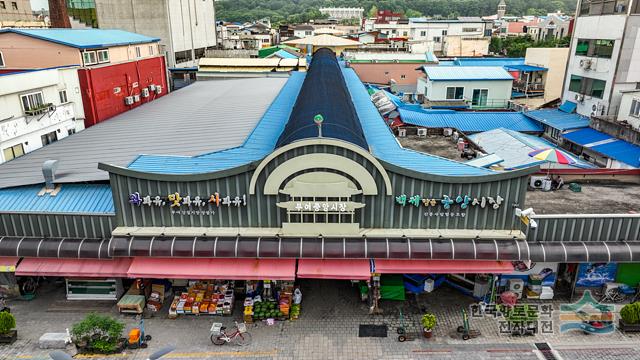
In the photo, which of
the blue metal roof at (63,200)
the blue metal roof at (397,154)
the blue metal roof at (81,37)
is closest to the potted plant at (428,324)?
the blue metal roof at (397,154)

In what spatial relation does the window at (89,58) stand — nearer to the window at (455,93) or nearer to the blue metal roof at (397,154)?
the blue metal roof at (397,154)

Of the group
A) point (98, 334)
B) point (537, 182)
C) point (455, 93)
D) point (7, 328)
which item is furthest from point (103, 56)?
point (455, 93)

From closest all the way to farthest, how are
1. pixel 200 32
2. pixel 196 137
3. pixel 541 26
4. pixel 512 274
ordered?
pixel 512 274 → pixel 196 137 → pixel 200 32 → pixel 541 26

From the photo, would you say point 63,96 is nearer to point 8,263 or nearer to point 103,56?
point 103,56

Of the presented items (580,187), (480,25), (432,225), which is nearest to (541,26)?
(480,25)

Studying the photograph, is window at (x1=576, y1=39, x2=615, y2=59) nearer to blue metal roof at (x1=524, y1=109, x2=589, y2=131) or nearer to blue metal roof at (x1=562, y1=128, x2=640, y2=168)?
blue metal roof at (x1=524, y1=109, x2=589, y2=131)

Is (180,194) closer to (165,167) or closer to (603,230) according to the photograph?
(165,167)
